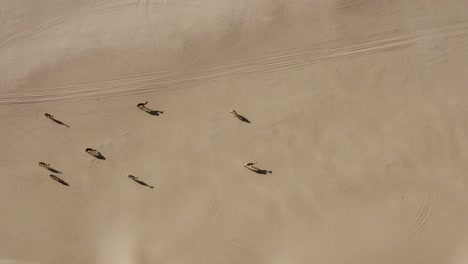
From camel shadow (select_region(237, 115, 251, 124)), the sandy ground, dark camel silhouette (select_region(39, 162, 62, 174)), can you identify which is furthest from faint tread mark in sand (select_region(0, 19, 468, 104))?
dark camel silhouette (select_region(39, 162, 62, 174))

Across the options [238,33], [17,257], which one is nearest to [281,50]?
[238,33]

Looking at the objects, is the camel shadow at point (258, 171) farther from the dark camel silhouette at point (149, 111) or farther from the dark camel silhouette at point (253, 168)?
Answer: the dark camel silhouette at point (149, 111)

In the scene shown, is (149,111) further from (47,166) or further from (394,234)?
(394,234)

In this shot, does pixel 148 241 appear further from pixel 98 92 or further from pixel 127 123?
pixel 98 92

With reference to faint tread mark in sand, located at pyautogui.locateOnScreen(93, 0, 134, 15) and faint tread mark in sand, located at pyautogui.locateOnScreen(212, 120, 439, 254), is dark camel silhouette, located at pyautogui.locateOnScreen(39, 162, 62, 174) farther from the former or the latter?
faint tread mark in sand, located at pyautogui.locateOnScreen(212, 120, 439, 254)

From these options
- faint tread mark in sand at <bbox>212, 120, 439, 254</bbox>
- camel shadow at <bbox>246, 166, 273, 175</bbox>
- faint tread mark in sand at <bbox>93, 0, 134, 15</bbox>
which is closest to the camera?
faint tread mark in sand at <bbox>212, 120, 439, 254</bbox>

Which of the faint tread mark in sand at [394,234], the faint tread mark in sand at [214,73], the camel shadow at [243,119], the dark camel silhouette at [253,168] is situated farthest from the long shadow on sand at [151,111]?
the faint tread mark in sand at [394,234]
